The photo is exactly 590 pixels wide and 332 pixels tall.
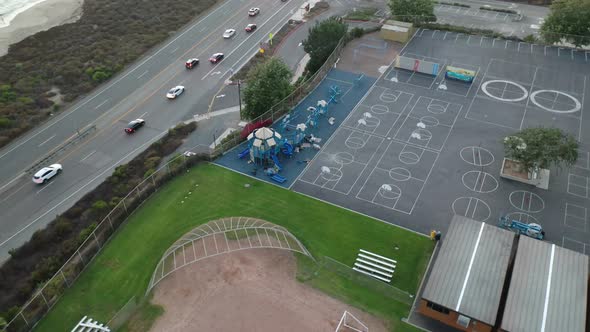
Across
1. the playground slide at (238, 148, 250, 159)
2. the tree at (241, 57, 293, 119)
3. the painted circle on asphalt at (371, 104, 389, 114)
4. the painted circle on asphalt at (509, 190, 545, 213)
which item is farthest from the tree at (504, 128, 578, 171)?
the playground slide at (238, 148, 250, 159)

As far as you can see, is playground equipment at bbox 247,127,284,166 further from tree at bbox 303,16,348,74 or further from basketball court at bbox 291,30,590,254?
tree at bbox 303,16,348,74

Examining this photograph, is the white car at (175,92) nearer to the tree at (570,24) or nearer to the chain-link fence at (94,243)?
the chain-link fence at (94,243)

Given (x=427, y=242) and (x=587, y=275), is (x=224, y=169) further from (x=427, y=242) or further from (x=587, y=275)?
(x=587, y=275)

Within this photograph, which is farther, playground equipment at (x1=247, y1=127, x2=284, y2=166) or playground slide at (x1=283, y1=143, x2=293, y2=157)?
playground slide at (x1=283, y1=143, x2=293, y2=157)

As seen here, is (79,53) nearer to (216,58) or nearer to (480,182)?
(216,58)

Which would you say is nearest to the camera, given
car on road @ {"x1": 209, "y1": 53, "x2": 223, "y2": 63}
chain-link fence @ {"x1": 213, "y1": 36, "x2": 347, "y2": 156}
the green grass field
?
the green grass field

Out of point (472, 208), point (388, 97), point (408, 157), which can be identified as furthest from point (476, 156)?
point (388, 97)

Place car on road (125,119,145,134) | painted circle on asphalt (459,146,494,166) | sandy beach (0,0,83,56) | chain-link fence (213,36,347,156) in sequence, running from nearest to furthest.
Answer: painted circle on asphalt (459,146,494,166)
chain-link fence (213,36,347,156)
car on road (125,119,145,134)
sandy beach (0,0,83,56)
